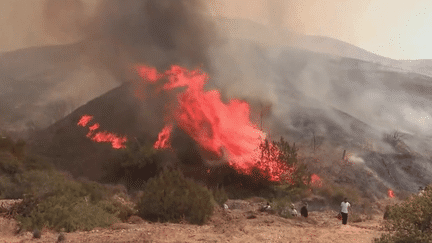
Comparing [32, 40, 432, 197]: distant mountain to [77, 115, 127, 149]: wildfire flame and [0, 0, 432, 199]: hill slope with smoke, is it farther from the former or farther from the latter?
[77, 115, 127, 149]: wildfire flame

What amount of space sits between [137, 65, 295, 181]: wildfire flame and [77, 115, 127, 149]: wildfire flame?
4802 millimetres

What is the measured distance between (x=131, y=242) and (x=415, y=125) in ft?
174

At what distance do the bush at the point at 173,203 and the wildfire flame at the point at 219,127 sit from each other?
48.3 feet

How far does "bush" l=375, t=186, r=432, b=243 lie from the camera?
9984mm

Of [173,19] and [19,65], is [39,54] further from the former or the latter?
[173,19]

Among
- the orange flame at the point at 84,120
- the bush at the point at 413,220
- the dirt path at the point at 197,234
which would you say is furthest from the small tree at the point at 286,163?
the orange flame at the point at 84,120

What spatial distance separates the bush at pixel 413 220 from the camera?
998cm

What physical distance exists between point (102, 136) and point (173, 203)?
27.6 metres

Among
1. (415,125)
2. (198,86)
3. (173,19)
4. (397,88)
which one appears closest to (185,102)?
(198,86)

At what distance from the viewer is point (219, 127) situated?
117 ft

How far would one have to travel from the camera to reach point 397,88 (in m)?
68.1

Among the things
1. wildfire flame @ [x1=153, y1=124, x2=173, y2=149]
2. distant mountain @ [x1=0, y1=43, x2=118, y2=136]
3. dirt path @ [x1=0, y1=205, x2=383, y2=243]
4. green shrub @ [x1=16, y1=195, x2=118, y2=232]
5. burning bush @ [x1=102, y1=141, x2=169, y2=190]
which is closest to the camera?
dirt path @ [x1=0, y1=205, x2=383, y2=243]

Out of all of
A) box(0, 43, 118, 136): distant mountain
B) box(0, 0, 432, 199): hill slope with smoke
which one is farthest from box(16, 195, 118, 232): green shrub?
box(0, 43, 118, 136): distant mountain

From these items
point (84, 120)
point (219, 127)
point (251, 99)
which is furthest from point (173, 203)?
point (84, 120)
